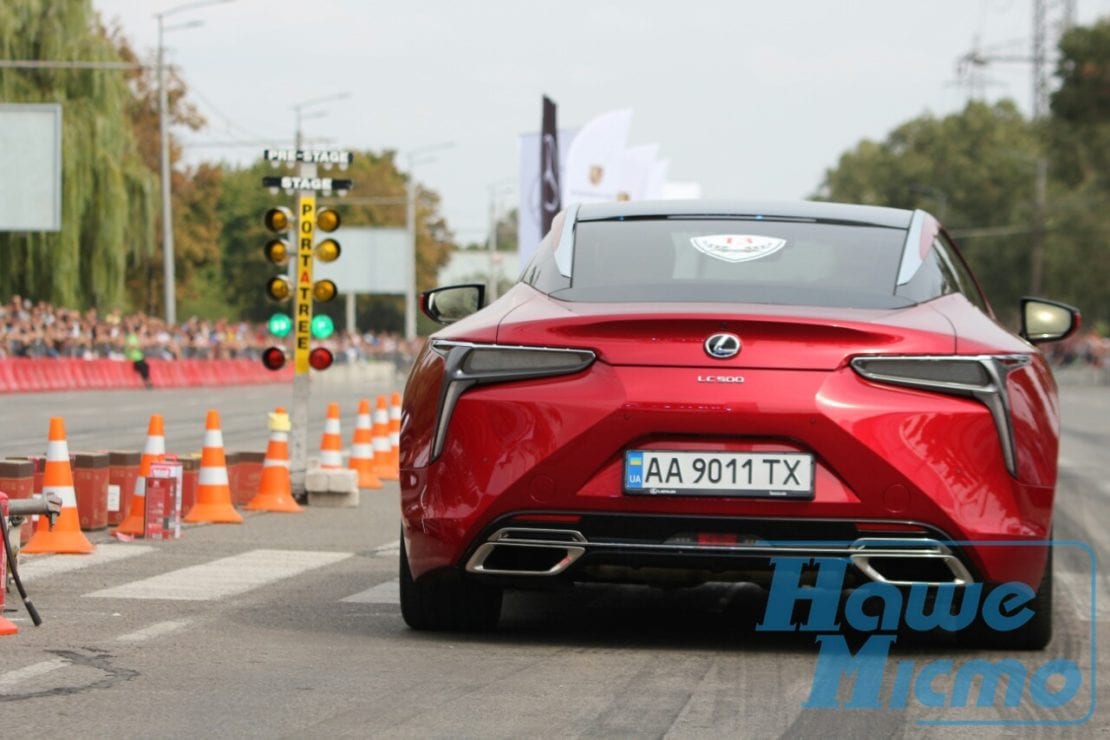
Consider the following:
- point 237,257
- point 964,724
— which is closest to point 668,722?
point 964,724

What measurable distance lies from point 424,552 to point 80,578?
333cm

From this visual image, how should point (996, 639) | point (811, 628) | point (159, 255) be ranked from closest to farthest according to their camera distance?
point (996, 639), point (811, 628), point (159, 255)

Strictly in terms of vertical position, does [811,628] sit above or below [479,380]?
below

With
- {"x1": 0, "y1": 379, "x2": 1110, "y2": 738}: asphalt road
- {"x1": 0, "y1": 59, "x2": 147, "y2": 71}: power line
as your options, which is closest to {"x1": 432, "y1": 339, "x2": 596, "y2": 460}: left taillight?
{"x1": 0, "y1": 379, "x2": 1110, "y2": 738}: asphalt road

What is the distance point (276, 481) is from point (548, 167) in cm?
1991

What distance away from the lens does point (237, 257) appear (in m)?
125

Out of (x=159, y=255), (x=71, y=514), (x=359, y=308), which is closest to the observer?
(x=71, y=514)

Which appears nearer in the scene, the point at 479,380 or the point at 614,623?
the point at 479,380

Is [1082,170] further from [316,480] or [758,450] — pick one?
[758,450]

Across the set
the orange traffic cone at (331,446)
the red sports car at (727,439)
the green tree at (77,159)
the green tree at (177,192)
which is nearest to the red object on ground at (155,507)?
the orange traffic cone at (331,446)

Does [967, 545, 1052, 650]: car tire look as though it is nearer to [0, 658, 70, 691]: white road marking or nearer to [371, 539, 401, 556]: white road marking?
[0, 658, 70, 691]: white road marking

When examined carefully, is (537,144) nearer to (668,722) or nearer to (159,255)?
(668,722)

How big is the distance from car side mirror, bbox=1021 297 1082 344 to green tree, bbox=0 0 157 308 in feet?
136

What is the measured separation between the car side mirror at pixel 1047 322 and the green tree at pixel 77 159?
136ft
